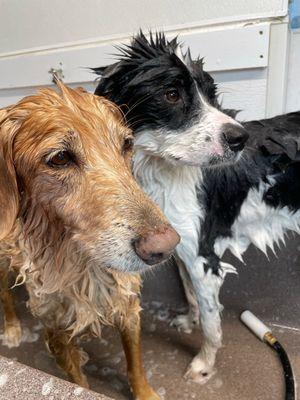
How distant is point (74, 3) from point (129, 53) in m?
0.90

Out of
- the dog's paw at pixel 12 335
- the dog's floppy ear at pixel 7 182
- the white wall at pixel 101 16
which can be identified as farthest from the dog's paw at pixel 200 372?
the white wall at pixel 101 16

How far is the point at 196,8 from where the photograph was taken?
185 cm

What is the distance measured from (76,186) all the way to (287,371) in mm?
1262

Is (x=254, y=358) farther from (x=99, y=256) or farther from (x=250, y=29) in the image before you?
(x=250, y=29)

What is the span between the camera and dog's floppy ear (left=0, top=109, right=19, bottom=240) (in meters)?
1.04

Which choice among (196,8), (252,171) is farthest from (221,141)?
(196,8)

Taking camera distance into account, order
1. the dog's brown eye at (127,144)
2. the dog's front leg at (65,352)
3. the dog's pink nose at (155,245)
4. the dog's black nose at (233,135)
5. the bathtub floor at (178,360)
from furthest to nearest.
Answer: the bathtub floor at (178,360) → the dog's front leg at (65,352) → the dog's black nose at (233,135) → the dog's brown eye at (127,144) → the dog's pink nose at (155,245)

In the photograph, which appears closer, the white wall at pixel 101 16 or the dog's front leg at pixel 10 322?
the white wall at pixel 101 16

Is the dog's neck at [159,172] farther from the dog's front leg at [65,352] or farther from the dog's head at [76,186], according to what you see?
the dog's front leg at [65,352]

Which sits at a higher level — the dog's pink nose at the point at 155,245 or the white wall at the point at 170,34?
the white wall at the point at 170,34

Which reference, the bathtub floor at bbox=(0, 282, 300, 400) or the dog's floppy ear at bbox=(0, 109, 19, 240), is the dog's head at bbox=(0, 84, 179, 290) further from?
the bathtub floor at bbox=(0, 282, 300, 400)

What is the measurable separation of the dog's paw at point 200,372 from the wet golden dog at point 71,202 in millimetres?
720

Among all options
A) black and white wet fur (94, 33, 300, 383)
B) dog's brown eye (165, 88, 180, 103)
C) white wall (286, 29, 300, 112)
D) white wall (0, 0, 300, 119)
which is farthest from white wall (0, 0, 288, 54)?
dog's brown eye (165, 88, 180, 103)

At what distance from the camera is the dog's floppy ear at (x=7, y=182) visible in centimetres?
104
